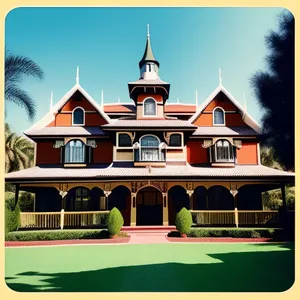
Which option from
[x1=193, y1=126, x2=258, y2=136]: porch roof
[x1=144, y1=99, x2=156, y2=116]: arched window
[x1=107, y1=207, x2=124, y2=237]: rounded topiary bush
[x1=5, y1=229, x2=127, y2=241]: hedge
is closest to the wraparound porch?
[x1=5, y1=229, x2=127, y2=241]: hedge

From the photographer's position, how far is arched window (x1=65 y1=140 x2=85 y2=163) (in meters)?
16.7

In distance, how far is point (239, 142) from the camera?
1666cm

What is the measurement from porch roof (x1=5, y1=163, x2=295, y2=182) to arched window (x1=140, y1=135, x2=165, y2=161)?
548mm

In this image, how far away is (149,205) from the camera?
1638cm

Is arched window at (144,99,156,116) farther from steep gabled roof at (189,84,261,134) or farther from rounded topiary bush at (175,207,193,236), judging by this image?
rounded topiary bush at (175,207,193,236)

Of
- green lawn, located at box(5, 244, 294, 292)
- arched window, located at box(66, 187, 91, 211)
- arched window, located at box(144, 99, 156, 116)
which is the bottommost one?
green lawn, located at box(5, 244, 294, 292)

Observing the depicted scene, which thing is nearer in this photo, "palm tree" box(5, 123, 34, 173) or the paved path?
the paved path

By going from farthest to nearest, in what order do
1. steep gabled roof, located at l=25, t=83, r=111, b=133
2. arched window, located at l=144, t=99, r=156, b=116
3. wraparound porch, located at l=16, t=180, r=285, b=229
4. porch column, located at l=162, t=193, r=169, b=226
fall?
Result: arched window, located at l=144, t=99, r=156, b=116, steep gabled roof, located at l=25, t=83, r=111, b=133, porch column, located at l=162, t=193, r=169, b=226, wraparound porch, located at l=16, t=180, r=285, b=229

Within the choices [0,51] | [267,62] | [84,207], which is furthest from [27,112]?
[267,62]

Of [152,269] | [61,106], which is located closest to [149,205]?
[61,106]

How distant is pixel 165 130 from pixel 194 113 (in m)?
3.05

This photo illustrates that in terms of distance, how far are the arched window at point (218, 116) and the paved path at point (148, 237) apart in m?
6.66

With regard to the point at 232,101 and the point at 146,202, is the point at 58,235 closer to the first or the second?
the point at 146,202

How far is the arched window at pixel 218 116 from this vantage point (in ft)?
57.0
